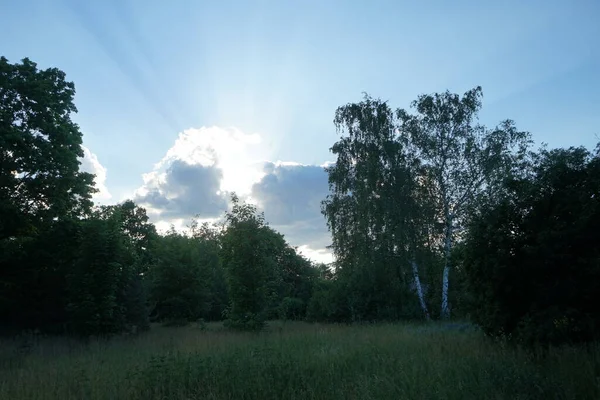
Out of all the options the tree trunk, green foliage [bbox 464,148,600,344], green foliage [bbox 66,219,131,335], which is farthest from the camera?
the tree trunk

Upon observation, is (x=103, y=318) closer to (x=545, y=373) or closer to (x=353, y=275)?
(x=353, y=275)

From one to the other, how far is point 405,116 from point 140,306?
1905 cm

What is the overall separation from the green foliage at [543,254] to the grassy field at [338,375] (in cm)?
87

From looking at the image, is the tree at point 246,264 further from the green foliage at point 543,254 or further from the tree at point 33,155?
the green foliage at point 543,254

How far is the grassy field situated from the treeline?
1743 mm

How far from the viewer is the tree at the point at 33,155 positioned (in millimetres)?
20812

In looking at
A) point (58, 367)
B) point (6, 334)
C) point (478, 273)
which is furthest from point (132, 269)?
point (478, 273)

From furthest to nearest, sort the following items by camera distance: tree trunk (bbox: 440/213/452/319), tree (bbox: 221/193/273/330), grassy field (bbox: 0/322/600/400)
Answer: tree trunk (bbox: 440/213/452/319) → tree (bbox: 221/193/273/330) → grassy field (bbox: 0/322/600/400)

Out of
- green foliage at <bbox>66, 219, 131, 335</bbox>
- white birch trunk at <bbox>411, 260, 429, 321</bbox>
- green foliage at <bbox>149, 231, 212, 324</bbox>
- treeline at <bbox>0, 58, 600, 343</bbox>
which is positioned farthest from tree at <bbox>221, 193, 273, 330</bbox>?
white birch trunk at <bbox>411, 260, 429, 321</bbox>

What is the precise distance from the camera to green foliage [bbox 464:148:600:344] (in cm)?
899

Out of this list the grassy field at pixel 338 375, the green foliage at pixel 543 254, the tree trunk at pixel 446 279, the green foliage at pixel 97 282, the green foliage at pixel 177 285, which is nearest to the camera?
the grassy field at pixel 338 375

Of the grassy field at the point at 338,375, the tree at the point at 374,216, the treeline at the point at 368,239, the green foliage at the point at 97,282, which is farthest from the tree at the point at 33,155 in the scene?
the tree at the point at 374,216

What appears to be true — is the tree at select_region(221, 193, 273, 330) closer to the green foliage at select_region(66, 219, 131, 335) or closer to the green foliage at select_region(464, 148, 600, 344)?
the green foliage at select_region(66, 219, 131, 335)

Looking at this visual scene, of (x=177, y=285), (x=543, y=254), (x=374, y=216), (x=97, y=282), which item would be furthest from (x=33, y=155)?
(x=543, y=254)
